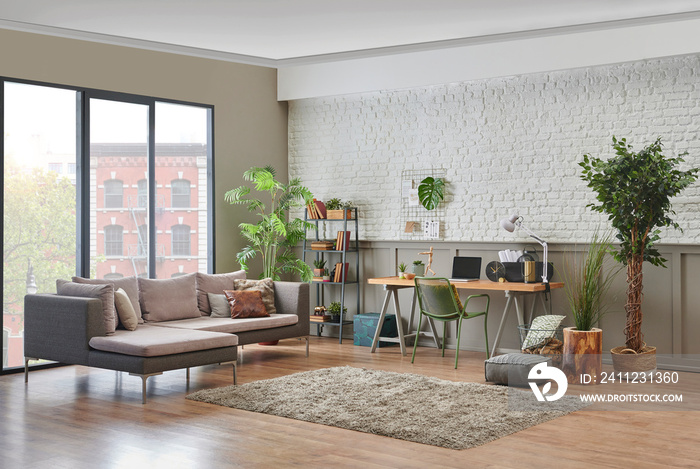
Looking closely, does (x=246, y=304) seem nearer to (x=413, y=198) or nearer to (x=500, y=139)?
(x=413, y=198)

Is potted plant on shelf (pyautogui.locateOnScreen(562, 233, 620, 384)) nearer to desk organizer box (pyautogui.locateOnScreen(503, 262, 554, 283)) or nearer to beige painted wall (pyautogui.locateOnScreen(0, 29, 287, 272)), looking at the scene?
desk organizer box (pyautogui.locateOnScreen(503, 262, 554, 283))

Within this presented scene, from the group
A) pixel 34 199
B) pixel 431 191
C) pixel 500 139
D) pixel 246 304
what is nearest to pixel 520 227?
pixel 500 139

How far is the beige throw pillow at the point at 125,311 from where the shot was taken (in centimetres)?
650

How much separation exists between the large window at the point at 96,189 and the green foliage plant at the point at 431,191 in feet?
7.86

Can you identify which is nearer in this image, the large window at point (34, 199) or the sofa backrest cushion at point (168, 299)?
the large window at point (34, 199)

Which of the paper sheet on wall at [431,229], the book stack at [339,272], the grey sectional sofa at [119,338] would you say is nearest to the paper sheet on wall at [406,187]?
the paper sheet on wall at [431,229]

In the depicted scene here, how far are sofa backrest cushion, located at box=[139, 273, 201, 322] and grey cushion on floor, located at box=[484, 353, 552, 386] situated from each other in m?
2.91

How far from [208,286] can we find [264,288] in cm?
56

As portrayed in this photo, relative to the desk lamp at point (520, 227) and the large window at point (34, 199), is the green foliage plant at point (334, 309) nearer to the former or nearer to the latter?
the desk lamp at point (520, 227)

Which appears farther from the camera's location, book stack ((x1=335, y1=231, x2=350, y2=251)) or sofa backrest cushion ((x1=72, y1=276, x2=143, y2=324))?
book stack ((x1=335, y1=231, x2=350, y2=251))

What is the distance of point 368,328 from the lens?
835 cm

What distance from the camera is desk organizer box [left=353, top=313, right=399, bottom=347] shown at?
8.34 m

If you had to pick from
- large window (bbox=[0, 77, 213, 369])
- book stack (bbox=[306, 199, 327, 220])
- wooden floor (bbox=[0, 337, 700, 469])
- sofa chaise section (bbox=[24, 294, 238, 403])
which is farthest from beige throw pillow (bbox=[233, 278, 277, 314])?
wooden floor (bbox=[0, 337, 700, 469])

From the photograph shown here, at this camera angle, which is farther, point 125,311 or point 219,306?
point 219,306
